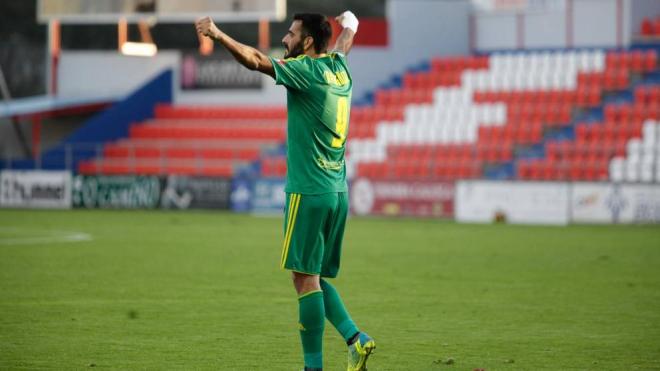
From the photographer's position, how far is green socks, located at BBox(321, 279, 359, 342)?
307 inches

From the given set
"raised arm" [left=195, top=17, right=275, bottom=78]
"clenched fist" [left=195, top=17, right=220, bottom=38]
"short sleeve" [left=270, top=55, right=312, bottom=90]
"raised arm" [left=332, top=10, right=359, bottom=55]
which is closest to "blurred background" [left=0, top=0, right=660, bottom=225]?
"raised arm" [left=332, top=10, right=359, bottom=55]

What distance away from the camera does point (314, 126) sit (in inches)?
298

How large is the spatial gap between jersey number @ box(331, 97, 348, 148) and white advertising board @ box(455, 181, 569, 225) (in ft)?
62.2

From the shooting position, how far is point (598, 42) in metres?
35.7

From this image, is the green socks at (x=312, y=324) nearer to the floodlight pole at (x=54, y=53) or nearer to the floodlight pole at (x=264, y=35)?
the floodlight pole at (x=264, y=35)

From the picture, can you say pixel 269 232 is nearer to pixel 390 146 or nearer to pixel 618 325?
pixel 390 146

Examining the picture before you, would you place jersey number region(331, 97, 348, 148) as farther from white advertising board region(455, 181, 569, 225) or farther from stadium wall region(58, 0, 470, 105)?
stadium wall region(58, 0, 470, 105)

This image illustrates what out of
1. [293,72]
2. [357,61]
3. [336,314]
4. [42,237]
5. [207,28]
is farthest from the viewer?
[357,61]

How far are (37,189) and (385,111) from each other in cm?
988

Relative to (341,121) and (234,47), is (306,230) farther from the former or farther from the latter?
(234,47)

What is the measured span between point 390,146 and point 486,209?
645 centimetres

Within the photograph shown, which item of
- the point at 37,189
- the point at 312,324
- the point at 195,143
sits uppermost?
the point at 195,143

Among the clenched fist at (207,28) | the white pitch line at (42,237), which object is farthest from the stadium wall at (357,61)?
the clenched fist at (207,28)

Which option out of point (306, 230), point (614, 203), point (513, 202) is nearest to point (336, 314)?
point (306, 230)
